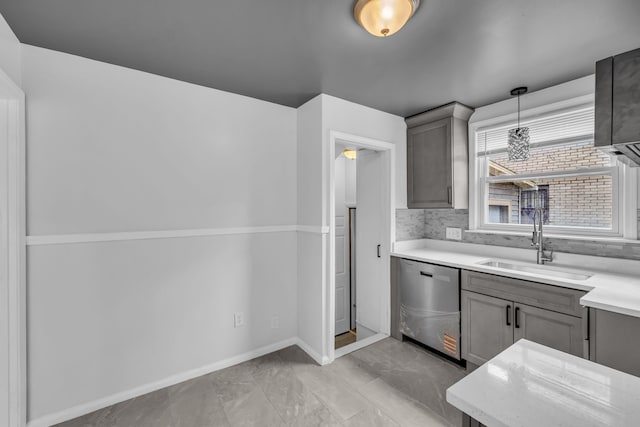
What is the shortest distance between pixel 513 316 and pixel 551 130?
165 centimetres

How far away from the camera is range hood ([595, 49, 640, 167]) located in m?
0.83

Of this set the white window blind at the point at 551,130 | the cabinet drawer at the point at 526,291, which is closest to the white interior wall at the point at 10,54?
the cabinet drawer at the point at 526,291

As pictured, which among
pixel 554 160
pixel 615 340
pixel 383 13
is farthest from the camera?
pixel 554 160

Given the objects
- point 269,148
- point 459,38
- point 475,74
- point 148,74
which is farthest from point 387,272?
point 148,74

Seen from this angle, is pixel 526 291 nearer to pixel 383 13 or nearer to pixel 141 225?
pixel 383 13

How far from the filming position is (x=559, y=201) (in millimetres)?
2559

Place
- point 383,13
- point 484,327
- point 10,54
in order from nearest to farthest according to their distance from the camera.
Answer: point 383,13
point 10,54
point 484,327

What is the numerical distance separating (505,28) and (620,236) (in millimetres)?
1808

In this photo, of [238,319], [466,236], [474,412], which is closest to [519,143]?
[466,236]

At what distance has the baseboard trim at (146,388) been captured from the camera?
190 centimetres

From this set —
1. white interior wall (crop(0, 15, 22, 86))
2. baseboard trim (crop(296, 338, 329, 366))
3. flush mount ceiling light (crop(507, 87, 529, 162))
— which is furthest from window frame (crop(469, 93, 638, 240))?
white interior wall (crop(0, 15, 22, 86))

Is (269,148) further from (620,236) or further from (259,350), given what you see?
(620,236)

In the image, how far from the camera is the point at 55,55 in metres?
1.91

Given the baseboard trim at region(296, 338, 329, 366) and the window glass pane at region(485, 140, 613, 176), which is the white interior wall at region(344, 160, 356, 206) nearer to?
the window glass pane at region(485, 140, 613, 176)
